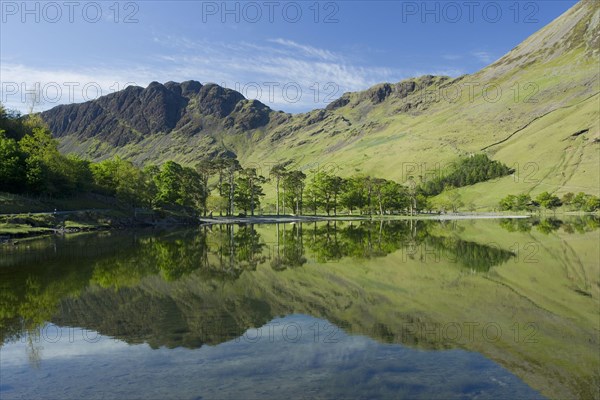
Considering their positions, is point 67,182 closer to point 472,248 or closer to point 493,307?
point 472,248

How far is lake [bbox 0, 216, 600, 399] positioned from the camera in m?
12.3

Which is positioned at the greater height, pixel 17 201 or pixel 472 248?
pixel 17 201

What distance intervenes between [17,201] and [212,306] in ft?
230

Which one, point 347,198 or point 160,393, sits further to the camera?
point 347,198

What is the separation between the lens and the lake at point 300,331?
1230cm

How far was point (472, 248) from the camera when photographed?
47.6 metres

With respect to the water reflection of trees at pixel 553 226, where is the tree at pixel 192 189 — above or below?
above

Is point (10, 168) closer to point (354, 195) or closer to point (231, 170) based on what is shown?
point (231, 170)

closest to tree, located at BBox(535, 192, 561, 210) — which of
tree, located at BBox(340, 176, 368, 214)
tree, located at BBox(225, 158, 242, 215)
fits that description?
tree, located at BBox(340, 176, 368, 214)

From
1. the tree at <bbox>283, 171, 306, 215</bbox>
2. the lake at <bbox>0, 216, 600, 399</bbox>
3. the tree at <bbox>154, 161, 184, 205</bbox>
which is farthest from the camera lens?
the tree at <bbox>283, 171, 306, 215</bbox>

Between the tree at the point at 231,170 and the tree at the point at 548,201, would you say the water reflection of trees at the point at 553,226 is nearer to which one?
the tree at the point at 231,170

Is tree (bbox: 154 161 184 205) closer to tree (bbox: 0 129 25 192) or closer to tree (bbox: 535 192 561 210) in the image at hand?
A: tree (bbox: 0 129 25 192)

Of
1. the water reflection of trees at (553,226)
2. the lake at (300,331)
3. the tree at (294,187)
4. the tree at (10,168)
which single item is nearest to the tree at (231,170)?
the tree at (294,187)

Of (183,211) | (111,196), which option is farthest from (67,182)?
(183,211)
